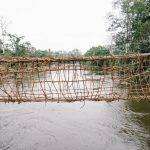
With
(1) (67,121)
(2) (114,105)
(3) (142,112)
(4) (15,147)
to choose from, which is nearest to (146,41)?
(2) (114,105)

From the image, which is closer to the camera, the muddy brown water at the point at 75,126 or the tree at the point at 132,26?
the muddy brown water at the point at 75,126

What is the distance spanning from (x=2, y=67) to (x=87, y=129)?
483cm

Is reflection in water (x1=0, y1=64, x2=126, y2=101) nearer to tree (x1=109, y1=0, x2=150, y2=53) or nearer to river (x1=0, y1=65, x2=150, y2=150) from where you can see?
river (x1=0, y1=65, x2=150, y2=150)

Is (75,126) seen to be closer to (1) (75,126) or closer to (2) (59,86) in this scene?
(1) (75,126)

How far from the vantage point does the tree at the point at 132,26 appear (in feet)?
89.6

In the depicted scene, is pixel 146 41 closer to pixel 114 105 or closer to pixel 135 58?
pixel 114 105

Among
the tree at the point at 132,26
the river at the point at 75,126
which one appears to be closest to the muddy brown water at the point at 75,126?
the river at the point at 75,126

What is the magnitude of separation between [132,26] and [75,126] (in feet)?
69.7

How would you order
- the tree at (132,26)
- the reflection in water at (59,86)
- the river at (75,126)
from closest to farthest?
the reflection in water at (59,86), the river at (75,126), the tree at (132,26)

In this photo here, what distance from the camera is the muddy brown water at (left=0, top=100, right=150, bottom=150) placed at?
877 centimetres

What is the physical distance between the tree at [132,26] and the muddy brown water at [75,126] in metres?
13.7

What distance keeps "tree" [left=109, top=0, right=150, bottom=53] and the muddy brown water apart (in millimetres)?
13740

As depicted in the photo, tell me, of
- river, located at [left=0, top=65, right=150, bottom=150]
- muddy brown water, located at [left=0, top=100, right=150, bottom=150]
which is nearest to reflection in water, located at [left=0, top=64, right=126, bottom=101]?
river, located at [left=0, top=65, right=150, bottom=150]

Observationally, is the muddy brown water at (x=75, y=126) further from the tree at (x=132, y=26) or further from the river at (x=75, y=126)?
the tree at (x=132, y=26)
